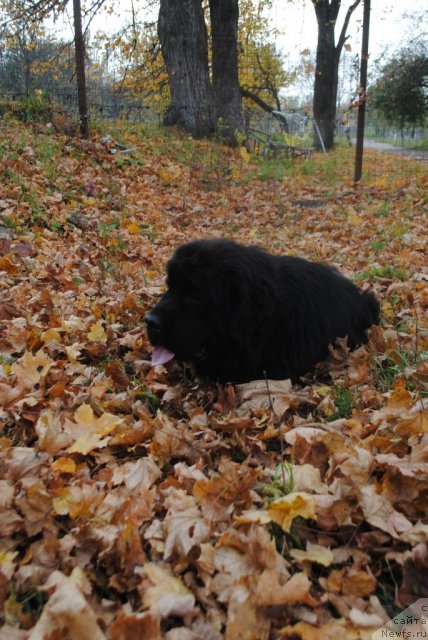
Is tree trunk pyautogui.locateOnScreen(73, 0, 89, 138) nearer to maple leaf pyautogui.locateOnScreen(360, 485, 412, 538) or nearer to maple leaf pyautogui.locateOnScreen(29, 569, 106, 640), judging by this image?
maple leaf pyautogui.locateOnScreen(360, 485, 412, 538)

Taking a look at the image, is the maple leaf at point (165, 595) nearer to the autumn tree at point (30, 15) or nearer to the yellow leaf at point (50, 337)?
the yellow leaf at point (50, 337)

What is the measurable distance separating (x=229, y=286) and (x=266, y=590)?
2100 mm

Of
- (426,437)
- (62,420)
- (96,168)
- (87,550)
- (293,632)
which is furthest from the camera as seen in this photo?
(96,168)

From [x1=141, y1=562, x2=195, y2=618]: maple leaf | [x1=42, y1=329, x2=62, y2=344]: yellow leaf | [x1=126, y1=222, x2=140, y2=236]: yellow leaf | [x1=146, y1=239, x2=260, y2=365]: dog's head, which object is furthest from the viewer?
[x1=126, y1=222, x2=140, y2=236]: yellow leaf

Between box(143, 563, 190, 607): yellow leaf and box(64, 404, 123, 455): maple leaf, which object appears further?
box(64, 404, 123, 455): maple leaf

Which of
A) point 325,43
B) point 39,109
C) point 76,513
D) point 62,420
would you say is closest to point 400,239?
point 62,420

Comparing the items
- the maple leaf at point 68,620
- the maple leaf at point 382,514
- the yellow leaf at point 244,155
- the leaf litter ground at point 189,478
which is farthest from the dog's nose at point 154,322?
the yellow leaf at point 244,155

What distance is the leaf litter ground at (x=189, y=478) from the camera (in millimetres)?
1643

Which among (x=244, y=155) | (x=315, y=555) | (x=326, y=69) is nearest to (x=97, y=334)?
(x=315, y=555)

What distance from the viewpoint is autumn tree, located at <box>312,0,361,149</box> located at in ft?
79.4

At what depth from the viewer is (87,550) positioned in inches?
73.9

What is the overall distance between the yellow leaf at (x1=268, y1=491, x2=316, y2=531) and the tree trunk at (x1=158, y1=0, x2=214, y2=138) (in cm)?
1533

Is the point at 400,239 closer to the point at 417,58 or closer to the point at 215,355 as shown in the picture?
the point at 215,355

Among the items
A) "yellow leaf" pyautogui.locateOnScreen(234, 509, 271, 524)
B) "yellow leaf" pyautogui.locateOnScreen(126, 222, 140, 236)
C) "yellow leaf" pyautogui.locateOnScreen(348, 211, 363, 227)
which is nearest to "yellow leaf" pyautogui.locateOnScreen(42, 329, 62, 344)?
"yellow leaf" pyautogui.locateOnScreen(234, 509, 271, 524)
